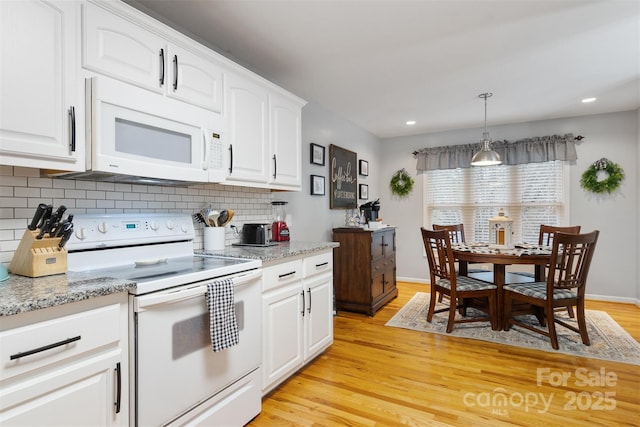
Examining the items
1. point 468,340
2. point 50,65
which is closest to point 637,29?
point 468,340

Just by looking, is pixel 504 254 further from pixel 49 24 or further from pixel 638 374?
pixel 49 24

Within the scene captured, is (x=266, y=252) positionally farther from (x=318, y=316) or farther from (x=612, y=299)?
(x=612, y=299)

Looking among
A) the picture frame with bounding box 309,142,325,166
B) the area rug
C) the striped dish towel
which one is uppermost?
the picture frame with bounding box 309,142,325,166

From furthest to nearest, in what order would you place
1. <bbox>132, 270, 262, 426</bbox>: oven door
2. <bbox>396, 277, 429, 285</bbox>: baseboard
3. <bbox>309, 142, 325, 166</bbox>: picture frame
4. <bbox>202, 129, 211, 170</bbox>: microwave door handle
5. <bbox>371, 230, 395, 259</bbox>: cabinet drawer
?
1. <bbox>396, 277, 429, 285</bbox>: baseboard
2. <bbox>371, 230, 395, 259</bbox>: cabinet drawer
3. <bbox>309, 142, 325, 166</bbox>: picture frame
4. <bbox>202, 129, 211, 170</bbox>: microwave door handle
5. <bbox>132, 270, 262, 426</bbox>: oven door

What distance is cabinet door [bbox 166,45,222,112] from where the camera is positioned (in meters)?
1.89

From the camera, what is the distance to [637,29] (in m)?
2.39

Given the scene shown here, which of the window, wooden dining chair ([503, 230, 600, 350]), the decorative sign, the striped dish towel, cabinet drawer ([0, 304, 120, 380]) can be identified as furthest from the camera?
the window

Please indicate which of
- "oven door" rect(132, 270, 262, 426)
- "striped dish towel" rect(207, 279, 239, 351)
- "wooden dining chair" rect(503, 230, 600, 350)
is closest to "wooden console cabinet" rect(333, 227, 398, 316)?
"wooden dining chair" rect(503, 230, 600, 350)

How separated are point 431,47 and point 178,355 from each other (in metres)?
2.64

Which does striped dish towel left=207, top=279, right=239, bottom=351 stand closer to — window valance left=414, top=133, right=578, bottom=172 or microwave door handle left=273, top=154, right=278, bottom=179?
microwave door handle left=273, top=154, right=278, bottom=179

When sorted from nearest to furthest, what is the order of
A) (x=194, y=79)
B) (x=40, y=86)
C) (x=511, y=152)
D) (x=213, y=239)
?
1. (x=40, y=86)
2. (x=194, y=79)
3. (x=213, y=239)
4. (x=511, y=152)

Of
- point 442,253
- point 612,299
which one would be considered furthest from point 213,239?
point 612,299

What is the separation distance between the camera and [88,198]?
70.4 inches

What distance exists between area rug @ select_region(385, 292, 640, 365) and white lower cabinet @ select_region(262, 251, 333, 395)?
3.84 ft
